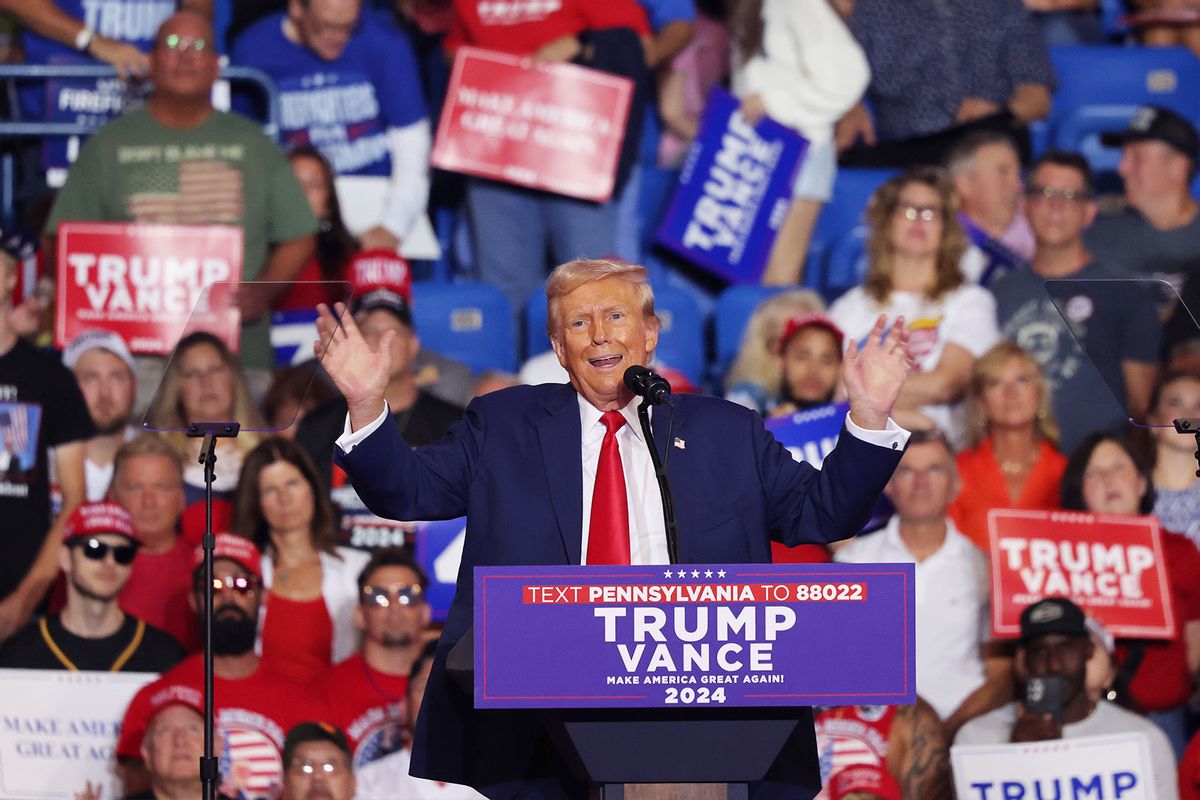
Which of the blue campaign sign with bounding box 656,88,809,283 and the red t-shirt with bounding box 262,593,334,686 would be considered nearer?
the red t-shirt with bounding box 262,593,334,686

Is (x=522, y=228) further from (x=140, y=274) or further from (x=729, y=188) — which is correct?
(x=140, y=274)

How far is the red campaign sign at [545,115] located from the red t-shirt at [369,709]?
2298mm

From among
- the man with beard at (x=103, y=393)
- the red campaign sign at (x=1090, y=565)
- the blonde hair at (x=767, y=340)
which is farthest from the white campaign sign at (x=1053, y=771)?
the man with beard at (x=103, y=393)

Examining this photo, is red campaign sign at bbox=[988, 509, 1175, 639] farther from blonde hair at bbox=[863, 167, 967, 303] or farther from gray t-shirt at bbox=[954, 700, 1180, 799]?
blonde hair at bbox=[863, 167, 967, 303]

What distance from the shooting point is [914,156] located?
7582 millimetres

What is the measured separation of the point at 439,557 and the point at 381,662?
0.39 metres

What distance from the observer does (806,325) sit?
623 centimetres

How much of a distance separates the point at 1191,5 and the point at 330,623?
4.87 meters

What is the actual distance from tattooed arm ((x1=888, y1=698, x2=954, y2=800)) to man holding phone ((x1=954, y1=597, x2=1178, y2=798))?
0.07 meters

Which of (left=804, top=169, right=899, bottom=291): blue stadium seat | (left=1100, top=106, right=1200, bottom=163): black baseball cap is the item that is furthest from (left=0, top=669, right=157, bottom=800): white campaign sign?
(left=1100, top=106, right=1200, bottom=163): black baseball cap

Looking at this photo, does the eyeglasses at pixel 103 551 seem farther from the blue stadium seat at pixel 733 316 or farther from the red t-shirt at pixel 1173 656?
the red t-shirt at pixel 1173 656

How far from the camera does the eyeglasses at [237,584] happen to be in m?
5.44

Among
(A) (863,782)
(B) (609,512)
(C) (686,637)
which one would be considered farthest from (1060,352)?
(C) (686,637)

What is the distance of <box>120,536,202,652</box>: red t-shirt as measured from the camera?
5.75m
